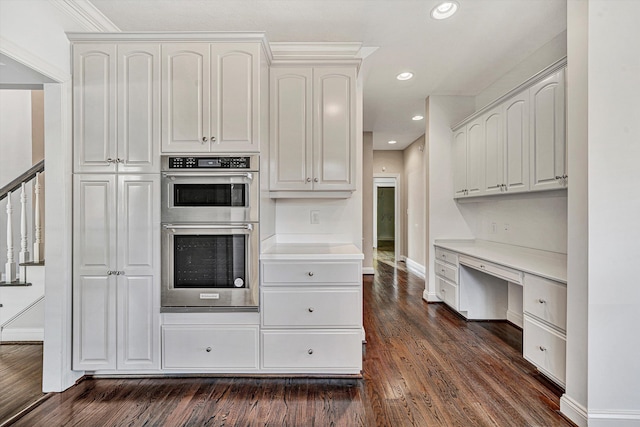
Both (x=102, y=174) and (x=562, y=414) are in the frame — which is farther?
(x=102, y=174)

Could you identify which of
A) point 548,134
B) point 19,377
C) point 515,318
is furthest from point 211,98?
point 515,318

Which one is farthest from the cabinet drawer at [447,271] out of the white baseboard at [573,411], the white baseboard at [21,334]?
the white baseboard at [21,334]

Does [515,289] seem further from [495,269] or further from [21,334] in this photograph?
[21,334]

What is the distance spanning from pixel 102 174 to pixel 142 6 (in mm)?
1275

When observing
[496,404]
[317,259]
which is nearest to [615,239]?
[496,404]

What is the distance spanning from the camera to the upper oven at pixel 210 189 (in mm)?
2104

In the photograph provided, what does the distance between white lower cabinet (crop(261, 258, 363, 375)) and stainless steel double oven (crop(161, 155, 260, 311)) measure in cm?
16

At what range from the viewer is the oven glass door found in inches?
82.8

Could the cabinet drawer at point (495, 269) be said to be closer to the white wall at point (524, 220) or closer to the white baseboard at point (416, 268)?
the white wall at point (524, 220)

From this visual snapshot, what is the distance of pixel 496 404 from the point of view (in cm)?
191

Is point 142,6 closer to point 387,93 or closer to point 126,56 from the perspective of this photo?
point 126,56

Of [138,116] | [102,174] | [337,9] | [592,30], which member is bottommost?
[102,174]

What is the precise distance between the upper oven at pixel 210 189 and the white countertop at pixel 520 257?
2.06 meters

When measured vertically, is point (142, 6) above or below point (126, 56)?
Answer: above
